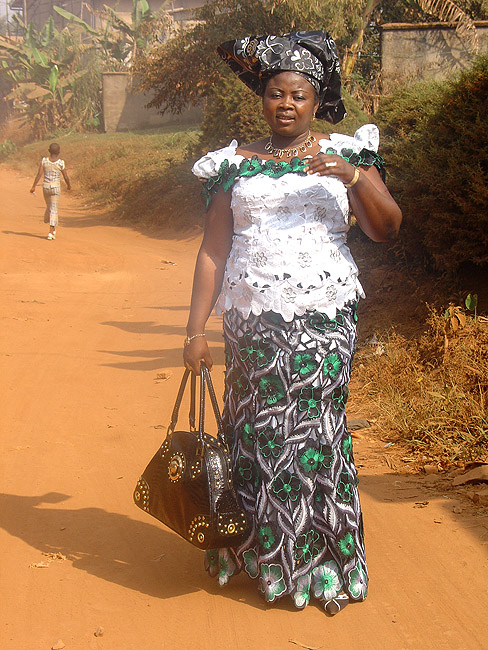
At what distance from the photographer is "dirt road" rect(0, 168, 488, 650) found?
325 centimetres

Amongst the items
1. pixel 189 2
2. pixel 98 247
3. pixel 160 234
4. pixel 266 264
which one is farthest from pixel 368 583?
pixel 189 2

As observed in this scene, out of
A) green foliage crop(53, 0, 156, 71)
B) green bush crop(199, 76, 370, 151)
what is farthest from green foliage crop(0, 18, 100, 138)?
green bush crop(199, 76, 370, 151)

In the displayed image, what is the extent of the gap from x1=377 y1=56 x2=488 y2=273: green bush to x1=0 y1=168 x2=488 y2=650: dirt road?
2.38 m

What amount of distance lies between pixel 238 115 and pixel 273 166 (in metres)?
14.1

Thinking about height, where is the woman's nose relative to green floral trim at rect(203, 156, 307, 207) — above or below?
above

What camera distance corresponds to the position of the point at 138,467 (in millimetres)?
5223

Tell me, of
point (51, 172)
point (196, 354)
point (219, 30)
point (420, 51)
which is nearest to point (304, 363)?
point (196, 354)

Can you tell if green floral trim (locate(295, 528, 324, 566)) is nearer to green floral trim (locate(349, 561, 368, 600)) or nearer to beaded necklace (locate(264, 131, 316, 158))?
green floral trim (locate(349, 561, 368, 600))

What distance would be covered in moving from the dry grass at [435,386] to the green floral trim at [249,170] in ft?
8.76

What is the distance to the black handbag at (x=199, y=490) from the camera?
320cm

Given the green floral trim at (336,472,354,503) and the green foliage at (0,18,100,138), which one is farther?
the green foliage at (0,18,100,138)

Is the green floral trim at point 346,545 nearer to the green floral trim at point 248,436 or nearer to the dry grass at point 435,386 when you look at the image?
the green floral trim at point 248,436

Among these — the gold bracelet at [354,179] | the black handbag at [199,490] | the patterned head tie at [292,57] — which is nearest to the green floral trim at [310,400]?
the black handbag at [199,490]

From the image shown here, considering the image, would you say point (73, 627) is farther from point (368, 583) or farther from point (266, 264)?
point (266, 264)
